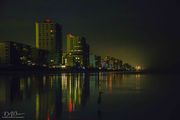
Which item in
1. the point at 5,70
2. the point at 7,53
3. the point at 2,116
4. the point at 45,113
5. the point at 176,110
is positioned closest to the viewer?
the point at 2,116

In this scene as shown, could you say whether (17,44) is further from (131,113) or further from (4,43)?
(131,113)

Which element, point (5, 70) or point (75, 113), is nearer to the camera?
point (75, 113)

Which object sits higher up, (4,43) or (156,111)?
(4,43)

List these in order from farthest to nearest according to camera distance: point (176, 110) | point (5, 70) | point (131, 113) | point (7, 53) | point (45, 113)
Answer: point (7, 53) < point (5, 70) < point (176, 110) < point (131, 113) < point (45, 113)

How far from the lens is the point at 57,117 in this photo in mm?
21578

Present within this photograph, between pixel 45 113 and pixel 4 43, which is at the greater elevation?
pixel 4 43

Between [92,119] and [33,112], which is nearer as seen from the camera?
[92,119]

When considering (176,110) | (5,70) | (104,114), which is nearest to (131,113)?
(104,114)

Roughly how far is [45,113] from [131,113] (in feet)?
23.0

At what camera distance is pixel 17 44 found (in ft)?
635

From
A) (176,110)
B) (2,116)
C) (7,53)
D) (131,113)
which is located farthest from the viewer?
Result: (7,53)

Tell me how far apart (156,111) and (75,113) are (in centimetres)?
722

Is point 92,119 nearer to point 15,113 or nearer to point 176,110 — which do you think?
point 15,113

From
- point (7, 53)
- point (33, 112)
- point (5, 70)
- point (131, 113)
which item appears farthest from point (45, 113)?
point (7, 53)
